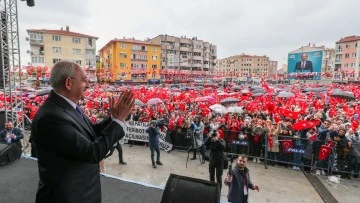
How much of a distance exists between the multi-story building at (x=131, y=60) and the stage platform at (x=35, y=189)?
51.0 m

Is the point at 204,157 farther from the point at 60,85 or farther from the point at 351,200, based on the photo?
the point at 60,85

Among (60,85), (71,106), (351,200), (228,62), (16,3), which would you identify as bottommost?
(351,200)

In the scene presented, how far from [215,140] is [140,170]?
3.08 meters

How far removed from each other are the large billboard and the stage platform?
54119mm

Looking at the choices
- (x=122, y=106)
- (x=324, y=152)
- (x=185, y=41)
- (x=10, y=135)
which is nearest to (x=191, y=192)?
(x=122, y=106)

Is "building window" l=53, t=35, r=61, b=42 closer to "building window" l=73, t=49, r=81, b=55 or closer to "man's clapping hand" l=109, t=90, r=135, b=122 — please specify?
"building window" l=73, t=49, r=81, b=55

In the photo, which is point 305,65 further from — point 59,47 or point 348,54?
point 59,47

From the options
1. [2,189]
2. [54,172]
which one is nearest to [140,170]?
[2,189]

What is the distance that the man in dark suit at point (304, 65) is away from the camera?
52844mm

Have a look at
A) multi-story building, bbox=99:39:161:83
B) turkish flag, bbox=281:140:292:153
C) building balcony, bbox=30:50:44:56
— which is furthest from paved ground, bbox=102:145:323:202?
building balcony, bbox=30:50:44:56

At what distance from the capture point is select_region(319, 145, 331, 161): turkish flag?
310 inches

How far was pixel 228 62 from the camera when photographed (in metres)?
140

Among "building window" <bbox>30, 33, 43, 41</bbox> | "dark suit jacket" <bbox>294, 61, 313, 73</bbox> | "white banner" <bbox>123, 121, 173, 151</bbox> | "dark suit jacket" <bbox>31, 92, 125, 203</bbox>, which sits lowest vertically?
"white banner" <bbox>123, 121, 173, 151</bbox>

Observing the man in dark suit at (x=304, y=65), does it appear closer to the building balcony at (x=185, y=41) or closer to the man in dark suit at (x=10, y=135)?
the building balcony at (x=185, y=41)
